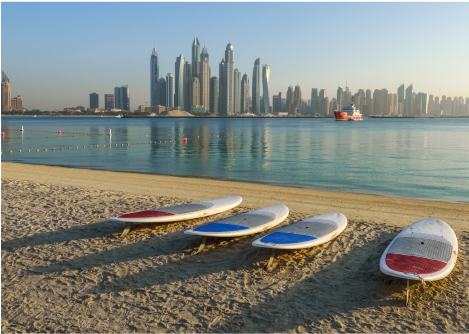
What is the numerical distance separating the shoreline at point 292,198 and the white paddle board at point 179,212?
1.17 meters

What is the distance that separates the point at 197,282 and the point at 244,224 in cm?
219

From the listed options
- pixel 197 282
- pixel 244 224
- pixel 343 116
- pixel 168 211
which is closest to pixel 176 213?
pixel 168 211

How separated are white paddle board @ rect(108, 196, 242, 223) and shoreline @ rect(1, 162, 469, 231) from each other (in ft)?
3.85

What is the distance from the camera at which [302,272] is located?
6430mm

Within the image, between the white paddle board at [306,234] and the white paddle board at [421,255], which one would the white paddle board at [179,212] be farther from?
the white paddle board at [421,255]

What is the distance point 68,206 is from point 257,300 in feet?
22.7

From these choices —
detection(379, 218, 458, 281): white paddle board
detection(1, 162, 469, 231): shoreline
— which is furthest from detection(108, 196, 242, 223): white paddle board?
detection(379, 218, 458, 281): white paddle board

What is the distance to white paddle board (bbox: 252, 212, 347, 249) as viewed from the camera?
22.2 feet

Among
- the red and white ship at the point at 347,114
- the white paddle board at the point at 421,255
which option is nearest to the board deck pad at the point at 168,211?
the white paddle board at the point at 421,255

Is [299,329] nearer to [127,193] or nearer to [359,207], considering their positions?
[359,207]

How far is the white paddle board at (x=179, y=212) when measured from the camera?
8172 mm

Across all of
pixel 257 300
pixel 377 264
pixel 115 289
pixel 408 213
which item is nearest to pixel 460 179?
pixel 408 213

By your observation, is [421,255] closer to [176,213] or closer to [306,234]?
[306,234]

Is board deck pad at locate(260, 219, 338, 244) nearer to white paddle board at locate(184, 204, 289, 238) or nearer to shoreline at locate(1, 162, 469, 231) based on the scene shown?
white paddle board at locate(184, 204, 289, 238)
